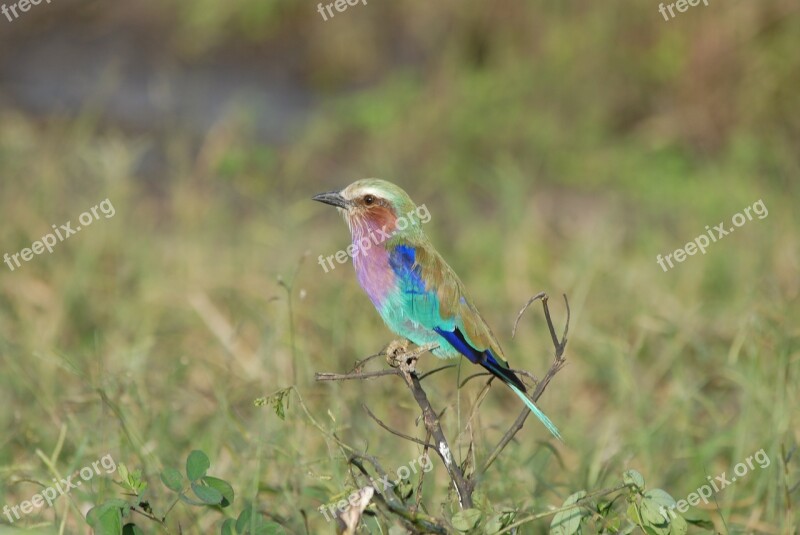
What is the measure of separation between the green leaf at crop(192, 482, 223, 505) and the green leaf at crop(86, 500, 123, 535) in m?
0.15

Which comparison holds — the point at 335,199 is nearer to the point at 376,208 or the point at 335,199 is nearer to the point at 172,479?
the point at 376,208

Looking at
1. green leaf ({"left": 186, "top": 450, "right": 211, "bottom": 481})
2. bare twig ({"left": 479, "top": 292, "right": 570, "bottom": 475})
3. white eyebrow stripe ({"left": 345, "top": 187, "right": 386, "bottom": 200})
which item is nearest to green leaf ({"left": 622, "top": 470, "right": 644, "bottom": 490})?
bare twig ({"left": 479, "top": 292, "right": 570, "bottom": 475})

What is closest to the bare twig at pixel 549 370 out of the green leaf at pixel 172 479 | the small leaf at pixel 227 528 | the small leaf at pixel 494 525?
the small leaf at pixel 494 525

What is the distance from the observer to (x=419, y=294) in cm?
273

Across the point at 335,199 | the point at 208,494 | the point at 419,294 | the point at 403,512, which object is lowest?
the point at 403,512

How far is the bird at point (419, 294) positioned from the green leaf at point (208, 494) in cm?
63

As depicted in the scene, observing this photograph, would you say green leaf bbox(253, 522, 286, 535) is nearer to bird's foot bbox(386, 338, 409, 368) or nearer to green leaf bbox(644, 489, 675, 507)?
bird's foot bbox(386, 338, 409, 368)

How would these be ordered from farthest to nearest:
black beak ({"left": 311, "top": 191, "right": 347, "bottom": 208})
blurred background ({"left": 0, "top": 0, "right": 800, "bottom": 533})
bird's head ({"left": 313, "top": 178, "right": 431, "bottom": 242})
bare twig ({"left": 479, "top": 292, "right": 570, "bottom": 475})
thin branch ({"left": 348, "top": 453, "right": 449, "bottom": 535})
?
blurred background ({"left": 0, "top": 0, "right": 800, "bottom": 533}) → black beak ({"left": 311, "top": 191, "right": 347, "bottom": 208}) → bird's head ({"left": 313, "top": 178, "right": 431, "bottom": 242}) → bare twig ({"left": 479, "top": 292, "right": 570, "bottom": 475}) → thin branch ({"left": 348, "top": 453, "right": 449, "bottom": 535})

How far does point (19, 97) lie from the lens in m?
10.0

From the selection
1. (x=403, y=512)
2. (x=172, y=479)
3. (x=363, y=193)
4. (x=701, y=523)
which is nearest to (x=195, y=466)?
(x=172, y=479)

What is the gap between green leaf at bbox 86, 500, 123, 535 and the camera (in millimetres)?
2293

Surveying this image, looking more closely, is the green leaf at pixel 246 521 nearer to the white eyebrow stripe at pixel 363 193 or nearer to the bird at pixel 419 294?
the bird at pixel 419 294

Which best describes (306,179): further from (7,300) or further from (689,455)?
(689,455)

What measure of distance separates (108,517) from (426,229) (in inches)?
167
